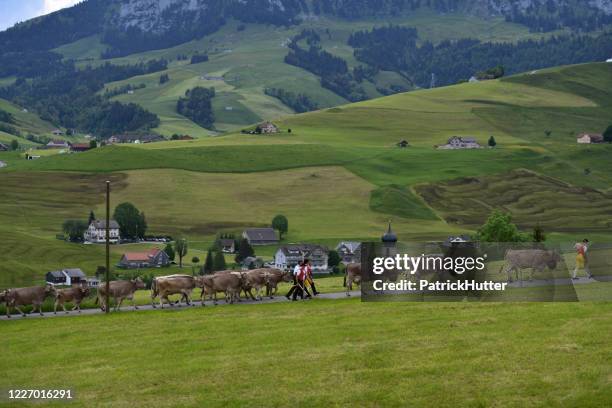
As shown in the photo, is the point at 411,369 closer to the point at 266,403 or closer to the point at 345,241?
the point at 266,403

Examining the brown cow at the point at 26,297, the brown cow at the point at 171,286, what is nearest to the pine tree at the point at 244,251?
the brown cow at the point at 26,297

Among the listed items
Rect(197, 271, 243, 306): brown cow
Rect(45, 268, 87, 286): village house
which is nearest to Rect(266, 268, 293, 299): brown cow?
Rect(197, 271, 243, 306): brown cow

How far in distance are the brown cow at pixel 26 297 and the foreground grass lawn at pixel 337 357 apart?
547cm

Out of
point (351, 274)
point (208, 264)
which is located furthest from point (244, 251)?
point (351, 274)

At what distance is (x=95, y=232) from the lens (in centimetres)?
16250

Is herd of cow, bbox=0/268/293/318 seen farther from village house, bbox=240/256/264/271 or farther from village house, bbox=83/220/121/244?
village house, bbox=83/220/121/244

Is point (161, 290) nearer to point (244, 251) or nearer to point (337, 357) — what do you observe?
point (337, 357)

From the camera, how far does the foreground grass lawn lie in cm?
2775

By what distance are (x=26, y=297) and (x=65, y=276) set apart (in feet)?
252

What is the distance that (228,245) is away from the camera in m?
148

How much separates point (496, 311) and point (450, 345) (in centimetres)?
592

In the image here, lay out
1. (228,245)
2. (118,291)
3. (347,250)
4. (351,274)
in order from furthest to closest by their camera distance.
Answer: (228,245) < (347,250) < (351,274) < (118,291)

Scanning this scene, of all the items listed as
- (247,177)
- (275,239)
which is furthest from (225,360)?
(247,177)

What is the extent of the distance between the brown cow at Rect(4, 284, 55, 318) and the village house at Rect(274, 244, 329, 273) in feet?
290
